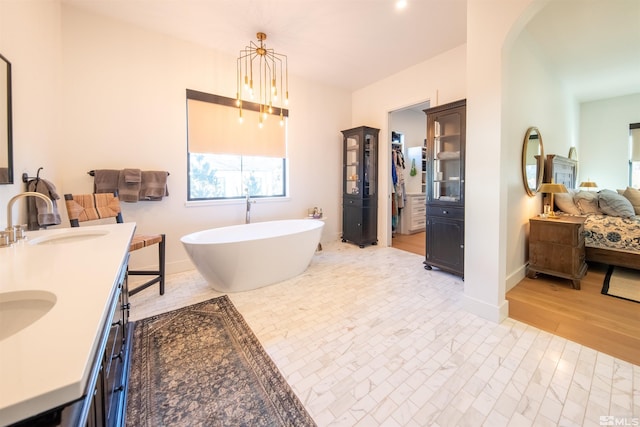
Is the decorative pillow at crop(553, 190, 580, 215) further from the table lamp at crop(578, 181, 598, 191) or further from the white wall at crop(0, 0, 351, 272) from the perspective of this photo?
the white wall at crop(0, 0, 351, 272)

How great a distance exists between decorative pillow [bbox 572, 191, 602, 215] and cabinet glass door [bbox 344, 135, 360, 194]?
10.5 feet

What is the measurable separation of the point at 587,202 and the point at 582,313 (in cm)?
226

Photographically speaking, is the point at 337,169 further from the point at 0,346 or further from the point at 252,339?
the point at 0,346

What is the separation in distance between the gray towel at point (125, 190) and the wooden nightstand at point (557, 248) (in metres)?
4.54

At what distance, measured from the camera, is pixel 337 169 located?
A: 4.82m

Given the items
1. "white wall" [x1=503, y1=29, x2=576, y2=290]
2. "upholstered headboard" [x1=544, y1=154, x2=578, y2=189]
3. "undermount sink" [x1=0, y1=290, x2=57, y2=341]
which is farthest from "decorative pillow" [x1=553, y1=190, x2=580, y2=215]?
"undermount sink" [x1=0, y1=290, x2=57, y2=341]

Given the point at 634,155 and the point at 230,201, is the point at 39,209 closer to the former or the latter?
the point at 230,201

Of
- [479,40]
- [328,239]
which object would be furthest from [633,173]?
[328,239]

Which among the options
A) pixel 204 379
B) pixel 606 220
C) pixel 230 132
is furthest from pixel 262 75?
pixel 606 220

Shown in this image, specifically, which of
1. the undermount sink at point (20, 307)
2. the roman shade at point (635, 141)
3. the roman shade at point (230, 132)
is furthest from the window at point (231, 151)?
the roman shade at point (635, 141)

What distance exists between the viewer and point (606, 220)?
3184 mm

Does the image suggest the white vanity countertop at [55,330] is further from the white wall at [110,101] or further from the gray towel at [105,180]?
the gray towel at [105,180]

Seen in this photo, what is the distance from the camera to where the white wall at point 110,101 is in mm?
2008

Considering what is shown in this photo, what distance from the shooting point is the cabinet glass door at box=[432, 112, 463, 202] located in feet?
10.3
